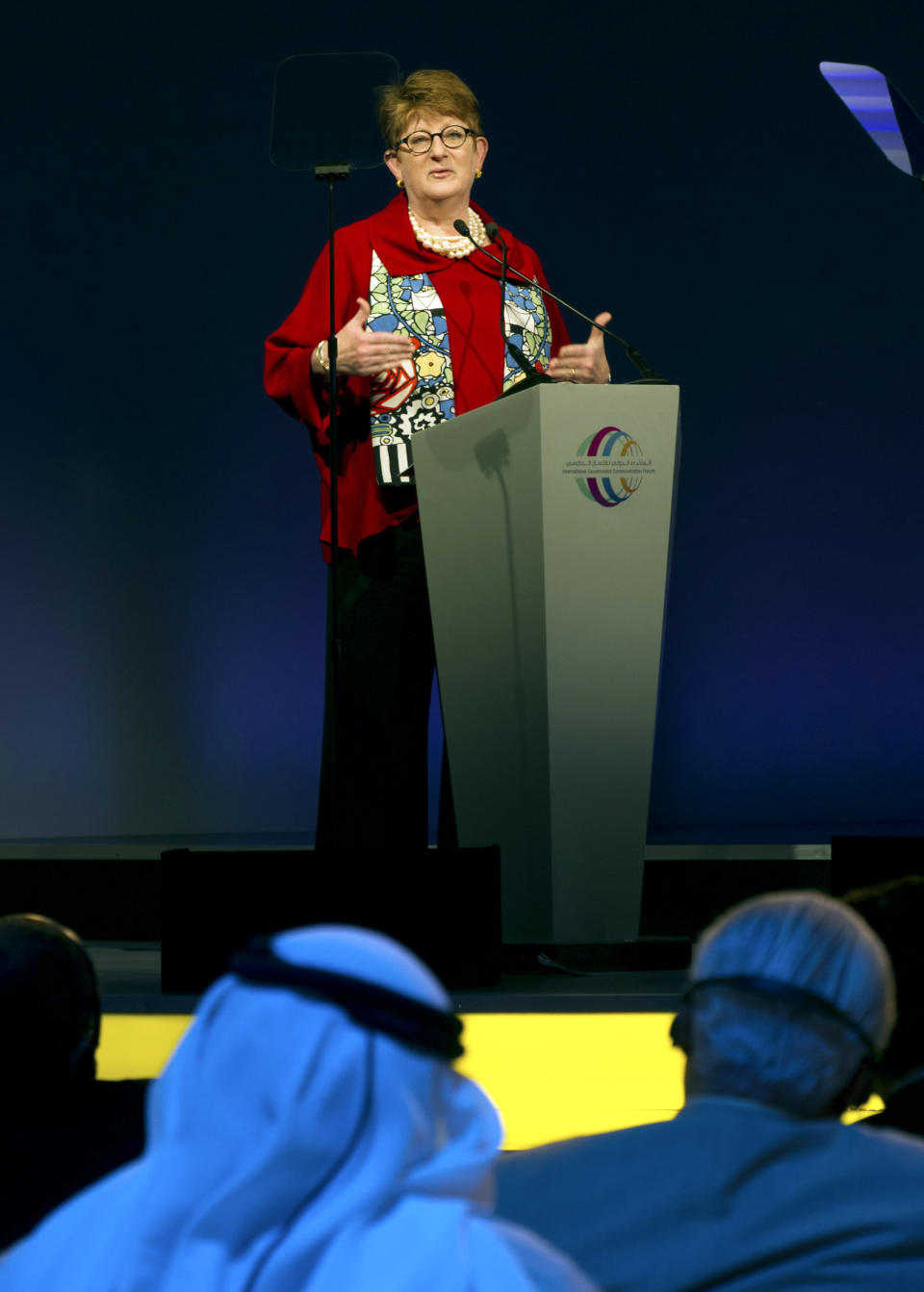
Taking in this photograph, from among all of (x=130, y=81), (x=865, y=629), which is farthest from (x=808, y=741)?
(x=130, y=81)

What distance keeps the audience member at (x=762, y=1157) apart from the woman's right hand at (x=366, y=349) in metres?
1.57

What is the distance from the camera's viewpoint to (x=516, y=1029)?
196cm

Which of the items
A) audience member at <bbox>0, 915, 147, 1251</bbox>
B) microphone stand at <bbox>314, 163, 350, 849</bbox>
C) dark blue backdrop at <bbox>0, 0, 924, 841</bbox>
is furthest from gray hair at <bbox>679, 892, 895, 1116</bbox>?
dark blue backdrop at <bbox>0, 0, 924, 841</bbox>

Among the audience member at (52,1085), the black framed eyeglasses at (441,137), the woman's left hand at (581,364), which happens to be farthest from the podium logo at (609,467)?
the audience member at (52,1085)

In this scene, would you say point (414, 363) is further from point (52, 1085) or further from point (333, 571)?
point (52, 1085)

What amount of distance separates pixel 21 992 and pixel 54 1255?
22.1 inches

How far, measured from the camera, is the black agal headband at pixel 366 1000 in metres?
0.65

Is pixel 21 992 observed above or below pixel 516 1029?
above

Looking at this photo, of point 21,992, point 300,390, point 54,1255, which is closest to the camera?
point 54,1255

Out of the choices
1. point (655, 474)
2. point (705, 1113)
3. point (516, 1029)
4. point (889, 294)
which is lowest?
point (516, 1029)

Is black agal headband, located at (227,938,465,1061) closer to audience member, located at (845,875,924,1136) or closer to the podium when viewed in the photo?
audience member, located at (845,875,924,1136)

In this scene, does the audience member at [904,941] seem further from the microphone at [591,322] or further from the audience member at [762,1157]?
the microphone at [591,322]

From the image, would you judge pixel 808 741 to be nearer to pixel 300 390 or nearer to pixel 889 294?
pixel 889 294

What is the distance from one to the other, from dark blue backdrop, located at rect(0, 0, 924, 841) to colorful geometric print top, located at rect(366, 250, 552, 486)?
183 centimetres
